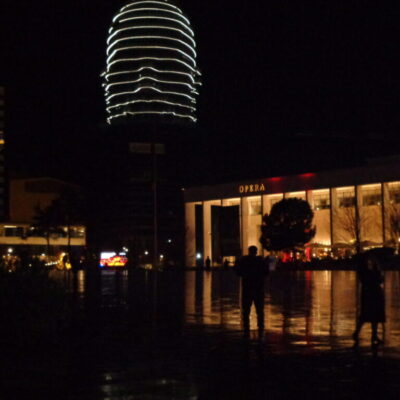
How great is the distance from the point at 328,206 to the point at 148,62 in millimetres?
86207

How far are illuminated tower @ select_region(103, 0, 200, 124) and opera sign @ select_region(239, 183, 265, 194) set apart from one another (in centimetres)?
6514

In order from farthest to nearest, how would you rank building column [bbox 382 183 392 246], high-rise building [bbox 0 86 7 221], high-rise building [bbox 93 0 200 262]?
high-rise building [bbox 93 0 200 262] → high-rise building [bbox 0 86 7 221] → building column [bbox 382 183 392 246]

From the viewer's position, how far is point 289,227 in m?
90.8

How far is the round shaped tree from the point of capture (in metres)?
89.9

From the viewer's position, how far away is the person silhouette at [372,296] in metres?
13.1

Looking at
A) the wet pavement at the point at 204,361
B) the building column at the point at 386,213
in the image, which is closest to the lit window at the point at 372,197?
the building column at the point at 386,213

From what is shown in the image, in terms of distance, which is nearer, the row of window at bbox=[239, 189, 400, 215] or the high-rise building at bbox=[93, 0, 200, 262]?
the row of window at bbox=[239, 189, 400, 215]

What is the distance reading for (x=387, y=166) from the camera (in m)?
94.1

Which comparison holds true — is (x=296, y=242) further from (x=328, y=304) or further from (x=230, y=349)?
(x=230, y=349)

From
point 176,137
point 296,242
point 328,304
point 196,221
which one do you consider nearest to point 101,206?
point 176,137

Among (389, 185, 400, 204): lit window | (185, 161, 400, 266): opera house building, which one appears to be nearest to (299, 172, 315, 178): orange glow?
(185, 161, 400, 266): opera house building

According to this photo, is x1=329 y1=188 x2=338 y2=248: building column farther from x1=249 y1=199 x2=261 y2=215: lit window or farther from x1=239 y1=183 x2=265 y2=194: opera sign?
x1=249 y1=199 x2=261 y2=215: lit window

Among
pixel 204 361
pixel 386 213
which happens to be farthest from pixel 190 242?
pixel 204 361

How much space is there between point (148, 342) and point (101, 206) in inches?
5790
